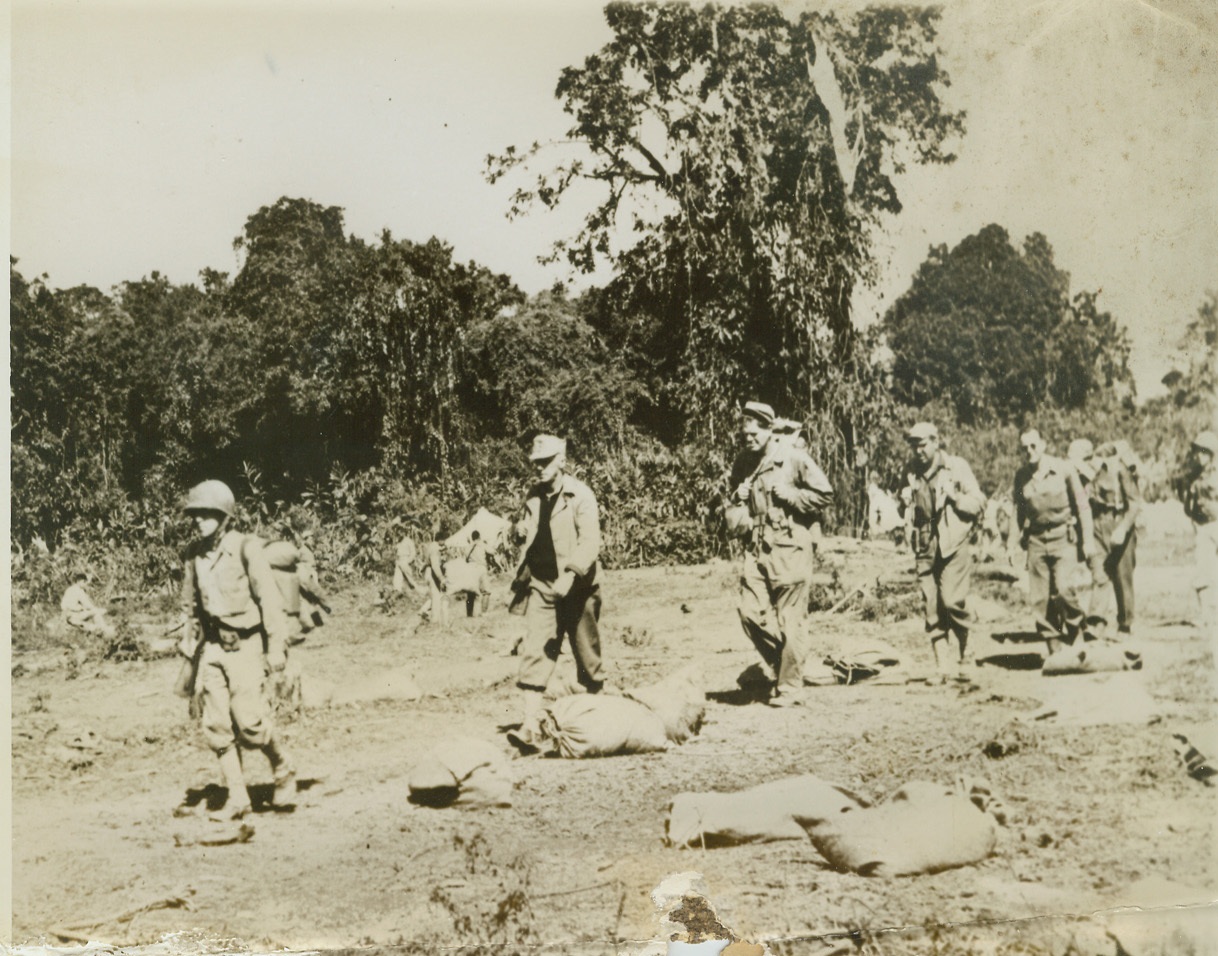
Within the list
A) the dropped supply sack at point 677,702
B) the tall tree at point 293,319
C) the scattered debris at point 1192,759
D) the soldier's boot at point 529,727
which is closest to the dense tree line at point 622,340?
the tall tree at point 293,319

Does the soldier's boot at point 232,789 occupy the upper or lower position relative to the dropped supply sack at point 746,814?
upper

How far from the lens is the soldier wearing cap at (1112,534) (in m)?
5.71

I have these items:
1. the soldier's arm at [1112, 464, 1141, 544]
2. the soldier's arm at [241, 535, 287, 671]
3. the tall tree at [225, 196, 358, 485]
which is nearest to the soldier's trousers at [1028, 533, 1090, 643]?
the soldier's arm at [1112, 464, 1141, 544]

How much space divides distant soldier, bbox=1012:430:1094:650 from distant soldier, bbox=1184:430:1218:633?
588mm

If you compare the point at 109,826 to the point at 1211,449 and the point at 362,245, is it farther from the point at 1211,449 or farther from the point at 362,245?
the point at 1211,449

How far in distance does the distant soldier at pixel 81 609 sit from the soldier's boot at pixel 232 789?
83 centimetres

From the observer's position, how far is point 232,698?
206 inches

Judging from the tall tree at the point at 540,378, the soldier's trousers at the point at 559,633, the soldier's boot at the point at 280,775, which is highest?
the tall tree at the point at 540,378

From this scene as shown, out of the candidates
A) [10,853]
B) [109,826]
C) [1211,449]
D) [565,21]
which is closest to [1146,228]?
[1211,449]

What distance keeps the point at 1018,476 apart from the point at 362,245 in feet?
11.6

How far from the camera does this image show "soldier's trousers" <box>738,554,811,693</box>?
552 cm

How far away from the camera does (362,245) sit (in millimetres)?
5344

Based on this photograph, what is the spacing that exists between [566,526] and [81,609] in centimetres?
239

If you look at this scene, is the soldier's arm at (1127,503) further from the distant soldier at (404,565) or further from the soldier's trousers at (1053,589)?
the distant soldier at (404,565)
